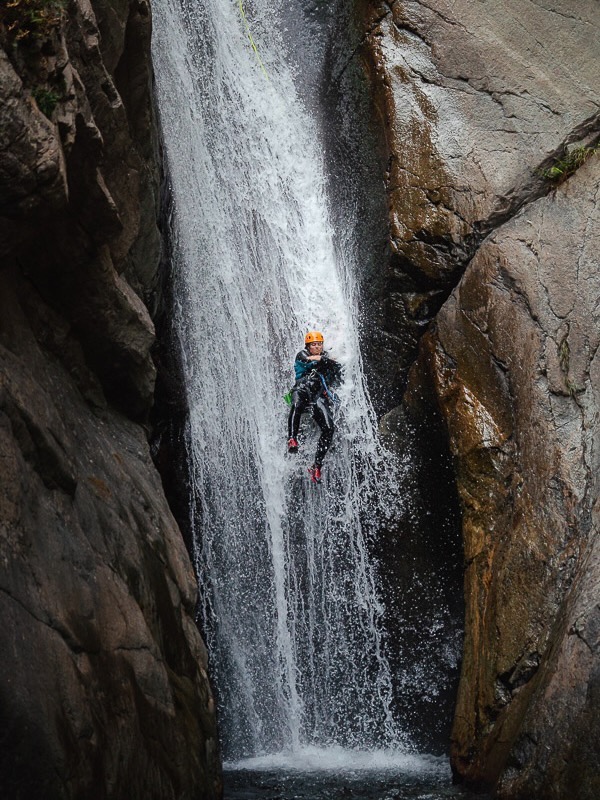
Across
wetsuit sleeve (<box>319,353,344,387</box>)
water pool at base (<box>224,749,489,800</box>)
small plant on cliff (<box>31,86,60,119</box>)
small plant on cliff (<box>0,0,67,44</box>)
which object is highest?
small plant on cliff (<box>0,0,67,44</box>)

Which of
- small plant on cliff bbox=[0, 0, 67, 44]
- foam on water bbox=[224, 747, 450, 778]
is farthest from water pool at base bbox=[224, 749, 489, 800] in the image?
small plant on cliff bbox=[0, 0, 67, 44]

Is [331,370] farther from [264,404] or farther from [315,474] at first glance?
[315,474]

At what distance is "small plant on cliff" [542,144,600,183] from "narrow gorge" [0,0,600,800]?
0.05 metres

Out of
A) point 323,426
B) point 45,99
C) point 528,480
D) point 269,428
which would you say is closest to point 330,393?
point 323,426

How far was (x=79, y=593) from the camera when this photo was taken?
16.8 feet

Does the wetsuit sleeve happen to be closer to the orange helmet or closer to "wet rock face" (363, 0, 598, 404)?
the orange helmet

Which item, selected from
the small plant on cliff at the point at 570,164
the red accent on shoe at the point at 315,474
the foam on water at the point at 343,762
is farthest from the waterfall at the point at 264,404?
the small plant on cliff at the point at 570,164

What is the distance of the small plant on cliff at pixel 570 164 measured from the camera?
9.12m

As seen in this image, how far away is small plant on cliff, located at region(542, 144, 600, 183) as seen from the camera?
9.12m

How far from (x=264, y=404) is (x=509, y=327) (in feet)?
10.0

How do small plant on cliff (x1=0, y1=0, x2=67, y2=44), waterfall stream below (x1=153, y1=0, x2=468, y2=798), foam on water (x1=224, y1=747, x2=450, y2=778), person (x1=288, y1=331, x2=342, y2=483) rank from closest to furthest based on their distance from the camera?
small plant on cliff (x1=0, y1=0, x2=67, y2=44) → foam on water (x1=224, y1=747, x2=450, y2=778) → waterfall stream below (x1=153, y1=0, x2=468, y2=798) → person (x1=288, y1=331, x2=342, y2=483)

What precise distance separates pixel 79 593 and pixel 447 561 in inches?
192

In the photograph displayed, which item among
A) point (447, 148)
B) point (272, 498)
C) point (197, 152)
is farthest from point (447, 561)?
point (197, 152)

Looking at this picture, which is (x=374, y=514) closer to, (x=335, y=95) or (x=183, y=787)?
(x=183, y=787)
